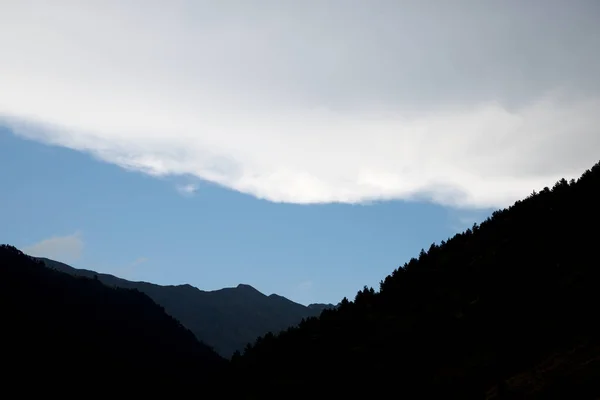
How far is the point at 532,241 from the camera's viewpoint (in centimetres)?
3219

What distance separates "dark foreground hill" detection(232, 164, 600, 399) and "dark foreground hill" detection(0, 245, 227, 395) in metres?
32.2

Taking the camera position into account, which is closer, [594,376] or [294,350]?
[594,376]

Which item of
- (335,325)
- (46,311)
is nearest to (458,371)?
(335,325)

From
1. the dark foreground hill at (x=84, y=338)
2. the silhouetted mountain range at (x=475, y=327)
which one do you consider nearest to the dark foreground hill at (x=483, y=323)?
the silhouetted mountain range at (x=475, y=327)

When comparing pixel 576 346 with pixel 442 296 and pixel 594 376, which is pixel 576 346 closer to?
pixel 594 376

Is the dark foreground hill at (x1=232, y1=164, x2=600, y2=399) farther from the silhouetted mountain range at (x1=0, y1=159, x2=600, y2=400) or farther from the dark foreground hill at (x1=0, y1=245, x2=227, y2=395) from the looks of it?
the dark foreground hill at (x1=0, y1=245, x2=227, y2=395)

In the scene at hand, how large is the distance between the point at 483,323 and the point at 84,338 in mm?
121465

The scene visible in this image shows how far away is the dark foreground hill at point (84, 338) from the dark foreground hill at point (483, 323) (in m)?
32.2

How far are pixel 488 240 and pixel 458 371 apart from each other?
1900 cm

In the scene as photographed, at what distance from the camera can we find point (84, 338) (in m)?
126

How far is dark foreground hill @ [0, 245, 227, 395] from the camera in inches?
3720

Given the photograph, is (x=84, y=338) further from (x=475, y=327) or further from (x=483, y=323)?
(x=483, y=323)

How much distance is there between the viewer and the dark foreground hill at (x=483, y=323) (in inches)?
787

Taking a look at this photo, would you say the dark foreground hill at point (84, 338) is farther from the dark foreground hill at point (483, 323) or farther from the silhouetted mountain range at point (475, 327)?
the dark foreground hill at point (483, 323)
